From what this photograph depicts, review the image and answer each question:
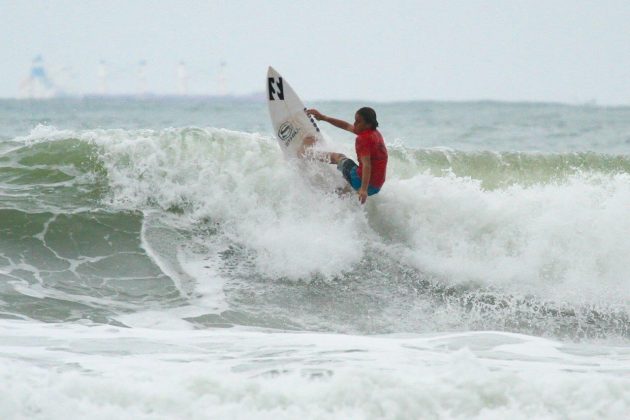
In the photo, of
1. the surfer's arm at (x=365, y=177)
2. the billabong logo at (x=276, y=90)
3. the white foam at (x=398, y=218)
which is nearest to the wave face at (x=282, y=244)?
the white foam at (x=398, y=218)

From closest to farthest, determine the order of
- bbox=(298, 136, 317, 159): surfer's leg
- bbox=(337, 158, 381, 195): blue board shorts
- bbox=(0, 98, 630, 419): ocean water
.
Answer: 1. bbox=(0, 98, 630, 419): ocean water
2. bbox=(337, 158, 381, 195): blue board shorts
3. bbox=(298, 136, 317, 159): surfer's leg

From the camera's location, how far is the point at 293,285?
7.80 m

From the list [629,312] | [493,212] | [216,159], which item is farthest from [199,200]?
[629,312]

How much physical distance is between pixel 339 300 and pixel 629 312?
2477 millimetres

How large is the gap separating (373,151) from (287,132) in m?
1.40

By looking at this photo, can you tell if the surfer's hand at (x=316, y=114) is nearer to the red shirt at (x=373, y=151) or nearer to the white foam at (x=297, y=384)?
the red shirt at (x=373, y=151)

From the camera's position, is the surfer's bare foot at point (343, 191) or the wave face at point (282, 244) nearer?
the wave face at point (282, 244)

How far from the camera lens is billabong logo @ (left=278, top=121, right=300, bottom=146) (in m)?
9.26

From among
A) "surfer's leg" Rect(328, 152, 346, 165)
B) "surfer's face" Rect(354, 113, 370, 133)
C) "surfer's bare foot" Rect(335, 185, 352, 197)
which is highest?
"surfer's face" Rect(354, 113, 370, 133)

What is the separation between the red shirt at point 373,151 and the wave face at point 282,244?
500mm

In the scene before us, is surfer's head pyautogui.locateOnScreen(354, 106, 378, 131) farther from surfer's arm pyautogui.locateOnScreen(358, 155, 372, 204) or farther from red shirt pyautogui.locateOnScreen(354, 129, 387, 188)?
surfer's arm pyautogui.locateOnScreen(358, 155, 372, 204)

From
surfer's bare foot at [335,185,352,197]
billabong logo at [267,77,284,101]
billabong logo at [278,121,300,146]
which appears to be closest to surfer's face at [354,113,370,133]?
surfer's bare foot at [335,185,352,197]

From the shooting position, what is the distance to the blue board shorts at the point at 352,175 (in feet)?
27.6

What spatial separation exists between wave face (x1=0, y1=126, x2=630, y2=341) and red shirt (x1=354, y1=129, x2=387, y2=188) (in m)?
0.50
